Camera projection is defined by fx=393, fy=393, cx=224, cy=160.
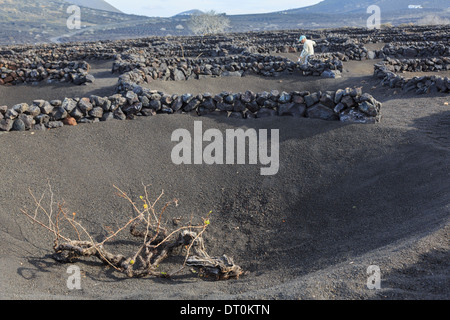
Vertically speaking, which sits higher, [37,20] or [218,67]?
[37,20]

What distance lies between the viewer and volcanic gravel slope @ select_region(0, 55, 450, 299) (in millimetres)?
4414

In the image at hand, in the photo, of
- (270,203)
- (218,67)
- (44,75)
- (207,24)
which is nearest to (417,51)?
(218,67)

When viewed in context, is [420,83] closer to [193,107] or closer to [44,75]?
[193,107]

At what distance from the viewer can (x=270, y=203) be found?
7.35 metres

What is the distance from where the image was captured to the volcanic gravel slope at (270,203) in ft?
14.5

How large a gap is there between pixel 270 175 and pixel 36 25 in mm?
124702

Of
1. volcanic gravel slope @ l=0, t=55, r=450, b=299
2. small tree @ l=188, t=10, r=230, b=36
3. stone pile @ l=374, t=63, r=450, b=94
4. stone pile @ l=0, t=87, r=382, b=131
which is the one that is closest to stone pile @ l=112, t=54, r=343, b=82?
stone pile @ l=374, t=63, r=450, b=94

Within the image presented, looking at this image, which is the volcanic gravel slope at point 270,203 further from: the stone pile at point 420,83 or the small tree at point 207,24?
the small tree at point 207,24

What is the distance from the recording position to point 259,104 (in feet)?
33.7

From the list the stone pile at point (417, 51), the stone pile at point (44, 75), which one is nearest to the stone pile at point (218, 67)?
the stone pile at point (44, 75)

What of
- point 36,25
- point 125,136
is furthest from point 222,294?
point 36,25

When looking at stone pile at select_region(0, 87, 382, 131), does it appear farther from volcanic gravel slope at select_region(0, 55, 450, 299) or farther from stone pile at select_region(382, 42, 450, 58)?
stone pile at select_region(382, 42, 450, 58)

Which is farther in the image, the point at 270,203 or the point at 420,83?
the point at 420,83

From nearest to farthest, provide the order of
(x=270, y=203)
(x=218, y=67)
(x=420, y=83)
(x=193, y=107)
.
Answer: (x=270, y=203)
(x=193, y=107)
(x=420, y=83)
(x=218, y=67)
